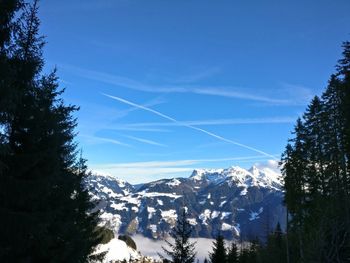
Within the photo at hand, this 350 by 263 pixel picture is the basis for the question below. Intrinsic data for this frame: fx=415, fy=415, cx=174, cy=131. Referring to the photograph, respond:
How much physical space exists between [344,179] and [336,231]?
18.3 meters

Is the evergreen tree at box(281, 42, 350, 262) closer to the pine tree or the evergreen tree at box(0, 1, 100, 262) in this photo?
the pine tree

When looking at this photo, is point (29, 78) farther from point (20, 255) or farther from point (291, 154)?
point (291, 154)

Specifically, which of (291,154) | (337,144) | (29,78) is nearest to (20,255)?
(29,78)

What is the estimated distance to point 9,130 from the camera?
1589cm

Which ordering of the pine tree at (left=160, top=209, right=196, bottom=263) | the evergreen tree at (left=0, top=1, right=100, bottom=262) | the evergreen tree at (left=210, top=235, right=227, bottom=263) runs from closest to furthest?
the evergreen tree at (left=0, top=1, right=100, bottom=262) → the pine tree at (left=160, top=209, right=196, bottom=263) → the evergreen tree at (left=210, top=235, right=227, bottom=263)

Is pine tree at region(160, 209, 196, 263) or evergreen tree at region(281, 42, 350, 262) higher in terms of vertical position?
evergreen tree at region(281, 42, 350, 262)

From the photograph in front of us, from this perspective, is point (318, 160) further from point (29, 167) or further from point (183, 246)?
point (29, 167)

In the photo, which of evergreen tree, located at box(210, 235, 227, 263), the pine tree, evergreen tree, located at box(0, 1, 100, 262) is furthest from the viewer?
evergreen tree, located at box(210, 235, 227, 263)

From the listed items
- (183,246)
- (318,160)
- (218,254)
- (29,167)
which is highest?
(318,160)

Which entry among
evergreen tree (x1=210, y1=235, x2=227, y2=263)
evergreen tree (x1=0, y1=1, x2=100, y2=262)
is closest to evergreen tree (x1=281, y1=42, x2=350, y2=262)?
evergreen tree (x1=210, y1=235, x2=227, y2=263)

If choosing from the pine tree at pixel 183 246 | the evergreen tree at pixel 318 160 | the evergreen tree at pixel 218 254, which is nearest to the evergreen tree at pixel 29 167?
the pine tree at pixel 183 246

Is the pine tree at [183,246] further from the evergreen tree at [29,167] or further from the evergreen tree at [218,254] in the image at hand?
the evergreen tree at [218,254]

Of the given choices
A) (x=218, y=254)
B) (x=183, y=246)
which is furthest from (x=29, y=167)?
(x=218, y=254)

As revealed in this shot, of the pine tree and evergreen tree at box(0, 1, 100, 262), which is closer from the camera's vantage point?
evergreen tree at box(0, 1, 100, 262)
